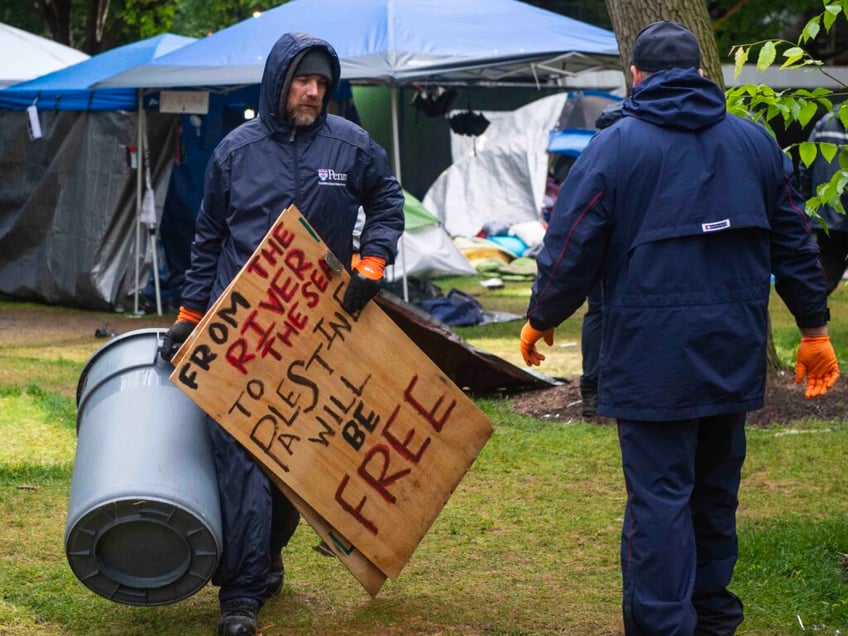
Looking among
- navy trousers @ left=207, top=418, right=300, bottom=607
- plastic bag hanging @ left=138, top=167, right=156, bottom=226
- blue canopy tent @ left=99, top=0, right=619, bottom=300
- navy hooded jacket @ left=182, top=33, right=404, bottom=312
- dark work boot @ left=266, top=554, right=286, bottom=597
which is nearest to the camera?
navy trousers @ left=207, top=418, right=300, bottom=607

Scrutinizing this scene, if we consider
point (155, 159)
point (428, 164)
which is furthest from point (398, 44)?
point (428, 164)

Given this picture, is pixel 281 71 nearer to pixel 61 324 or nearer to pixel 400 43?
A: pixel 400 43

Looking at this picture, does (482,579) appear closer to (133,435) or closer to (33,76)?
(133,435)

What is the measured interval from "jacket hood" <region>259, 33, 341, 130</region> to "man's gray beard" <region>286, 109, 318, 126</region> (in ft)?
0.07

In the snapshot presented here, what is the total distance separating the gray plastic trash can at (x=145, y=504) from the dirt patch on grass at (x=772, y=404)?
3.98m

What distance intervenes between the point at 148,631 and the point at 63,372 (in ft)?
18.8

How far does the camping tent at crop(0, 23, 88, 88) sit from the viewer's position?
16688 millimetres

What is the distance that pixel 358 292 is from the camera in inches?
169

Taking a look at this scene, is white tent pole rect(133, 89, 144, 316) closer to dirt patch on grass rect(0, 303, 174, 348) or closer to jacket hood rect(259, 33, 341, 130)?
dirt patch on grass rect(0, 303, 174, 348)

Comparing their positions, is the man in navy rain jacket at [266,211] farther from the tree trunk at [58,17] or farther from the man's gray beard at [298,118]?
the tree trunk at [58,17]

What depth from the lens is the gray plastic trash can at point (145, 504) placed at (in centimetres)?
407

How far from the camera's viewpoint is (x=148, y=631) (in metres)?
4.41

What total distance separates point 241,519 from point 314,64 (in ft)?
4.87

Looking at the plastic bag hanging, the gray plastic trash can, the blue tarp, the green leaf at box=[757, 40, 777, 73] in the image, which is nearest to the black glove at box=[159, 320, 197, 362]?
the gray plastic trash can
